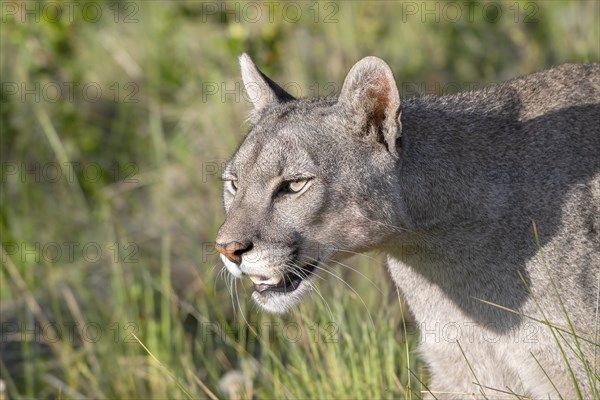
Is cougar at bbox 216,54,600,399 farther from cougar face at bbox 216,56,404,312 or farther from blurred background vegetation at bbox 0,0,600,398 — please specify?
blurred background vegetation at bbox 0,0,600,398

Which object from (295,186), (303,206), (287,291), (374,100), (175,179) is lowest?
(287,291)

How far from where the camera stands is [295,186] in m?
5.44

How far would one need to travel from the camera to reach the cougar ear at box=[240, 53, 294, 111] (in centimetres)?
639

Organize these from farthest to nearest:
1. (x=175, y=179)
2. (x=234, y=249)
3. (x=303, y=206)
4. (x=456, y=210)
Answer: (x=175, y=179)
(x=456, y=210)
(x=303, y=206)
(x=234, y=249)

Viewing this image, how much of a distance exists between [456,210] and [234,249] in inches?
52.7

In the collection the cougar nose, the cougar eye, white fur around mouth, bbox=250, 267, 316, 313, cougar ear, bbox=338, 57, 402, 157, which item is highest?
cougar ear, bbox=338, 57, 402, 157

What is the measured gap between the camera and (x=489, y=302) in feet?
18.1

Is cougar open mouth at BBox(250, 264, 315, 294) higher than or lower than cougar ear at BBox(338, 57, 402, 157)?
lower

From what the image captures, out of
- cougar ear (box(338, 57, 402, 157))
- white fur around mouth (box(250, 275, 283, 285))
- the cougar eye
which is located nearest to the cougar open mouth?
white fur around mouth (box(250, 275, 283, 285))

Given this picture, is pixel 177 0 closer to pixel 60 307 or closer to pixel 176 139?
pixel 176 139

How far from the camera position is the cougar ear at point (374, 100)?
5.40 meters

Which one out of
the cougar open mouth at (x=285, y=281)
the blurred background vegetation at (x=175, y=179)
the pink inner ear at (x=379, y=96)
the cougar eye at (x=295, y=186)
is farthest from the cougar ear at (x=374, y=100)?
the blurred background vegetation at (x=175, y=179)

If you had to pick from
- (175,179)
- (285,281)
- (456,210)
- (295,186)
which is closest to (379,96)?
(295,186)

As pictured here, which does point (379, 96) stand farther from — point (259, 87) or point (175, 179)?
point (175, 179)
